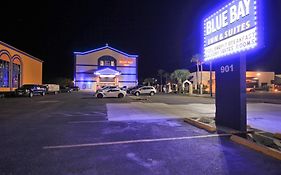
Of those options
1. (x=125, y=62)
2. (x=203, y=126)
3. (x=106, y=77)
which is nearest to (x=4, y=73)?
(x=203, y=126)

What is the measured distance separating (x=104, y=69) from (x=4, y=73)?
3687 centimetres

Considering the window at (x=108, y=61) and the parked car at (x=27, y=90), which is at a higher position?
the window at (x=108, y=61)

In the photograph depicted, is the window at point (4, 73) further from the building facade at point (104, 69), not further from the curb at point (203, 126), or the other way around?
the curb at point (203, 126)

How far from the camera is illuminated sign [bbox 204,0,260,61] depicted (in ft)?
25.8

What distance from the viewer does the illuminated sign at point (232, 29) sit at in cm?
785

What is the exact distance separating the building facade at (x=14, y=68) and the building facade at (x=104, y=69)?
2216cm

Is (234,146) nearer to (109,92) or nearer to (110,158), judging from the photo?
(110,158)

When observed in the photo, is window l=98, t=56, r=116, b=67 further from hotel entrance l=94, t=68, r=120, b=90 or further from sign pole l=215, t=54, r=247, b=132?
sign pole l=215, t=54, r=247, b=132

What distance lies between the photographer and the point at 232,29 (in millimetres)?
8945

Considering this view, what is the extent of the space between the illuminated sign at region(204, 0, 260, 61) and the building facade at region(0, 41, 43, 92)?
36.8 meters

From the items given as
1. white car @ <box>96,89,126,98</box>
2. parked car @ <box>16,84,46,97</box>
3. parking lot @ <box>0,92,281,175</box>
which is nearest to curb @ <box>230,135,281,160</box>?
parking lot @ <box>0,92,281,175</box>

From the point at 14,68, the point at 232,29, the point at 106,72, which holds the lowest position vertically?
the point at 232,29

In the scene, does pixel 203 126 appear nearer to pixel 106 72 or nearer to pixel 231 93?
pixel 231 93

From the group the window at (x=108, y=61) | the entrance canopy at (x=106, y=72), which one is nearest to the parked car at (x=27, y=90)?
the entrance canopy at (x=106, y=72)
